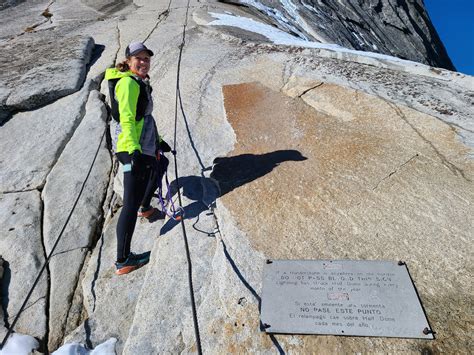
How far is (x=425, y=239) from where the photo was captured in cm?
402

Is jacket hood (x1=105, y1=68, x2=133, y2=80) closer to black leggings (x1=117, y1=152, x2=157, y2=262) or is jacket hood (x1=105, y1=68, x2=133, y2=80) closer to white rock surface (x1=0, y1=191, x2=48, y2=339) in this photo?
black leggings (x1=117, y1=152, x2=157, y2=262)

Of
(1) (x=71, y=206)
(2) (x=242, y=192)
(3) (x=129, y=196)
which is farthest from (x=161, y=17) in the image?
(3) (x=129, y=196)

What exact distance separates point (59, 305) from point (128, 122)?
2.47 m

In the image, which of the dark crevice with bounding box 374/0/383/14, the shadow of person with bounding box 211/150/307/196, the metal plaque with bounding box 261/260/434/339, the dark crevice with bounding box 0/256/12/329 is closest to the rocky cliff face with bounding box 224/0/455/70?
the dark crevice with bounding box 374/0/383/14

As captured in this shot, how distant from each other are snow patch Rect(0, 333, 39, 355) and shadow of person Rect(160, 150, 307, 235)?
1.89 meters

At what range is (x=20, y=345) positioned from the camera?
402 centimetres

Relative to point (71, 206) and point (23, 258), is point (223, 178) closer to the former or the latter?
point (71, 206)

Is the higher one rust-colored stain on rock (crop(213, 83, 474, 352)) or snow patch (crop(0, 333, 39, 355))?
rust-colored stain on rock (crop(213, 83, 474, 352))

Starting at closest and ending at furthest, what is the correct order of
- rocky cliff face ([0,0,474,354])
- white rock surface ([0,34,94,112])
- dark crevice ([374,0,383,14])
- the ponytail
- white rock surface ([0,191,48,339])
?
rocky cliff face ([0,0,474,354]), the ponytail, white rock surface ([0,191,48,339]), white rock surface ([0,34,94,112]), dark crevice ([374,0,383,14])

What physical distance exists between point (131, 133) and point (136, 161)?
0.32 meters

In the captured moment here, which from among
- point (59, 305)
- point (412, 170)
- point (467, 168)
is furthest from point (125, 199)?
point (467, 168)

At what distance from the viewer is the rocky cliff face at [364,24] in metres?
18.2

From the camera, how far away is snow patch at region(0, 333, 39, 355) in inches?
156

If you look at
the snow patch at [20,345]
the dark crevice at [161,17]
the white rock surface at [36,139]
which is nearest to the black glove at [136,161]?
the snow patch at [20,345]
